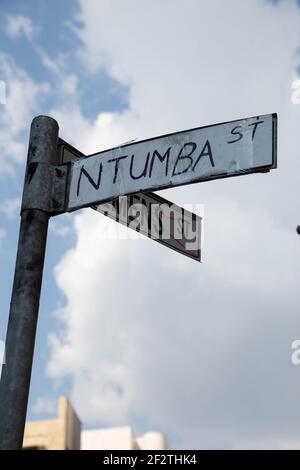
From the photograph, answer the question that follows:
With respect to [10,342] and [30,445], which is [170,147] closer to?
[10,342]

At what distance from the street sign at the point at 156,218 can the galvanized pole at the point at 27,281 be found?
162 millimetres

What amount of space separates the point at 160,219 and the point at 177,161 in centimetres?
60

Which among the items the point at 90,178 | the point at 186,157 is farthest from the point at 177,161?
the point at 90,178

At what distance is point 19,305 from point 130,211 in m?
1.07

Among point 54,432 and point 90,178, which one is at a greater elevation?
point 54,432

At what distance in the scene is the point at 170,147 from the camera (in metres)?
4.24

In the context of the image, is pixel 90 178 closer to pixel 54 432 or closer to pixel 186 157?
pixel 186 157

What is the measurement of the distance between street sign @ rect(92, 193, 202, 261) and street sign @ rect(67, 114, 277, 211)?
0.64 ft

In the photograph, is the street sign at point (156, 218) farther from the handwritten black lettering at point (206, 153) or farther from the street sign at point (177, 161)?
the handwritten black lettering at point (206, 153)

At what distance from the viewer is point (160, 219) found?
15.2 ft

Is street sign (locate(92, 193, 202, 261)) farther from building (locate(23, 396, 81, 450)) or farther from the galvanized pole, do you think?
building (locate(23, 396, 81, 450))

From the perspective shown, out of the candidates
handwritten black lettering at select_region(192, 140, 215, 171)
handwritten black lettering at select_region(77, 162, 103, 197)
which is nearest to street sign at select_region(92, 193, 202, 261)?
handwritten black lettering at select_region(77, 162, 103, 197)

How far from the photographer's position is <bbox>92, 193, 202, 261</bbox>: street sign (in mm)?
4504
